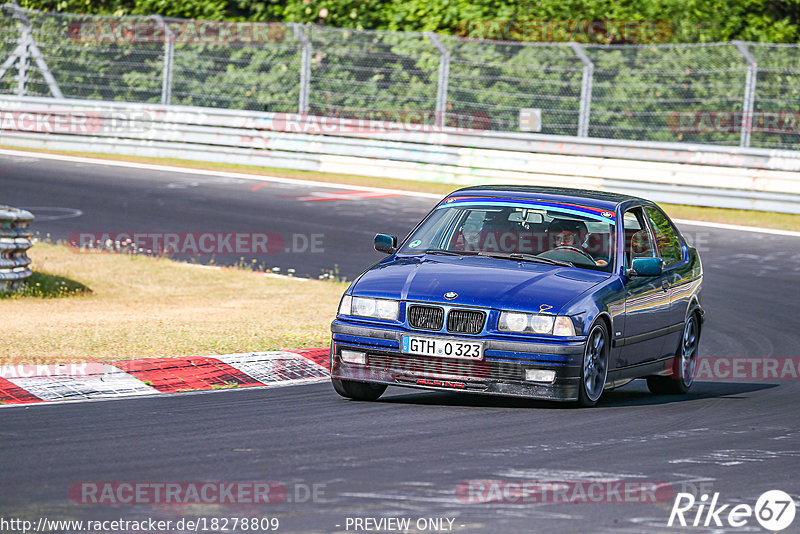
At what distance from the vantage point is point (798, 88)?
21.1m

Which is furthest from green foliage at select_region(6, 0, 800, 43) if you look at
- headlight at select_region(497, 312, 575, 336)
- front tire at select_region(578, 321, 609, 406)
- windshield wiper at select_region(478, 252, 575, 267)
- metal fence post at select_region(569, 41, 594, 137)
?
headlight at select_region(497, 312, 575, 336)

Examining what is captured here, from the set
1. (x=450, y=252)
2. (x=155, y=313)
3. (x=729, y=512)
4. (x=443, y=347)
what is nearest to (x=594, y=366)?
(x=443, y=347)

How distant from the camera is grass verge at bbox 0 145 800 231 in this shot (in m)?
20.8

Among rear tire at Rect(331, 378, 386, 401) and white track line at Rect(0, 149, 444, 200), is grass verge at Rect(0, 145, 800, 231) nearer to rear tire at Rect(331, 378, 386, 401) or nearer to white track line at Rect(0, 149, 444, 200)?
white track line at Rect(0, 149, 444, 200)

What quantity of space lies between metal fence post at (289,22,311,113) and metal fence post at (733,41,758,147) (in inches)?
301

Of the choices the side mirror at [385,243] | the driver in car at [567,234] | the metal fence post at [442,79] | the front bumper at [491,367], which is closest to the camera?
the front bumper at [491,367]

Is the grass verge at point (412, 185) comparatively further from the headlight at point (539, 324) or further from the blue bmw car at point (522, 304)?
the headlight at point (539, 324)

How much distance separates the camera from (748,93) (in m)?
21.5

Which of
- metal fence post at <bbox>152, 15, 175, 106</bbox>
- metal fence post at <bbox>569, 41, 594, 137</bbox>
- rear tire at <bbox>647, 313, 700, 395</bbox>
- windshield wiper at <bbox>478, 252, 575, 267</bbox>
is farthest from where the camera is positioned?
metal fence post at <bbox>152, 15, 175, 106</bbox>

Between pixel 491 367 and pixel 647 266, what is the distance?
1607 mm

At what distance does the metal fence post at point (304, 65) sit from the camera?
2453 centimetres

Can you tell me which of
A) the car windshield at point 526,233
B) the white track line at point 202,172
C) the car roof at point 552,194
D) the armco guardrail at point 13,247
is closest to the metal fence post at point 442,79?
the white track line at point 202,172

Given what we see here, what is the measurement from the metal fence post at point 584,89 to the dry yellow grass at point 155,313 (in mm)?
8735

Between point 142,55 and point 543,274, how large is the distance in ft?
60.3
